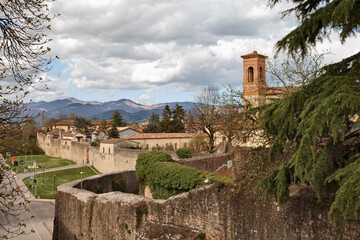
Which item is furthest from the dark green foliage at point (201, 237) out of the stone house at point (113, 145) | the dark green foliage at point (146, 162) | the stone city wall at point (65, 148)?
the stone city wall at point (65, 148)

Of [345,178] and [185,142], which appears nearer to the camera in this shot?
[345,178]

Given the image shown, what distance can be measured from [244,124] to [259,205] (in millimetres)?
5185

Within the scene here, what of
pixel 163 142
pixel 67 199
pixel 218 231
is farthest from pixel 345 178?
pixel 163 142

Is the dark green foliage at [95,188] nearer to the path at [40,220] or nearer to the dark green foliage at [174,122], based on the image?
the path at [40,220]

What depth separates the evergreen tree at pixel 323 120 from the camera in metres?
4.78

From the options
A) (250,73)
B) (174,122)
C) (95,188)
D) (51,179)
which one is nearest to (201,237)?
(95,188)

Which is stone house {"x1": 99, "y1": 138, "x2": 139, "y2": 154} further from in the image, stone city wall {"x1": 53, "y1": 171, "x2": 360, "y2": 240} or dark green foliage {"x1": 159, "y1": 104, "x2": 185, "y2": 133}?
stone city wall {"x1": 53, "y1": 171, "x2": 360, "y2": 240}

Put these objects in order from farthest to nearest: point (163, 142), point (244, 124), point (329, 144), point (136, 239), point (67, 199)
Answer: point (163, 142)
point (67, 199)
point (244, 124)
point (136, 239)
point (329, 144)

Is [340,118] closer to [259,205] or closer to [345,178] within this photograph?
[345,178]

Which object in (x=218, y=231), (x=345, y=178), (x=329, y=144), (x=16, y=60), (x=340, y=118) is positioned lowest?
(x=218, y=231)

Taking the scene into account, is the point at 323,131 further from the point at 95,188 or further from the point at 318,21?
the point at 95,188

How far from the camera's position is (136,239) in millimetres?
11492

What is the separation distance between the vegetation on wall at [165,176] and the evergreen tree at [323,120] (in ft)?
24.9

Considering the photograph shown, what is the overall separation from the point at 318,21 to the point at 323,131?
2249mm
